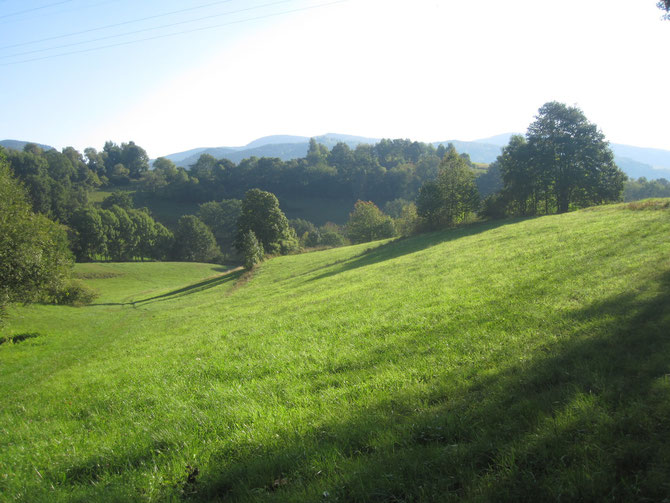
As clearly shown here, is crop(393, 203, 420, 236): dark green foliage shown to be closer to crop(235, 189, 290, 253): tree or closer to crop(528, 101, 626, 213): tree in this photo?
crop(528, 101, 626, 213): tree

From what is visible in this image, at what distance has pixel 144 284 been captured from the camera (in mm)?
64938

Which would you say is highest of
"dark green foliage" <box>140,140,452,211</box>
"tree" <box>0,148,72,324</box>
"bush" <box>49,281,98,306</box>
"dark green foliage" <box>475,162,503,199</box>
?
"dark green foliage" <box>140,140,452,211</box>

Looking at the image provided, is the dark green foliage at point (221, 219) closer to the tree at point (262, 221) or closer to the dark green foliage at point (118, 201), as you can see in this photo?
the dark green foliage at point (118, 201)

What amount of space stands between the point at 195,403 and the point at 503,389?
6.33 metres

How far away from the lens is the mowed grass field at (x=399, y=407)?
378 centimetres

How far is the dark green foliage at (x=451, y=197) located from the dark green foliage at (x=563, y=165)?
590 cm

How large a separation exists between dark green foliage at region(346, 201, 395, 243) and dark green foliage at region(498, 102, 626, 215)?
41843mm

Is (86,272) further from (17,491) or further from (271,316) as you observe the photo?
(17,491)

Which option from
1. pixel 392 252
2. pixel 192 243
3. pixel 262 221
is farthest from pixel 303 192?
pixel 392 252

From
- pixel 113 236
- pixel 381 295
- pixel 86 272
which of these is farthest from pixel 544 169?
pixel 113 236

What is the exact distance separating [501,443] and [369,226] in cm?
9110

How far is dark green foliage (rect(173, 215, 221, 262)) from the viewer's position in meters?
106

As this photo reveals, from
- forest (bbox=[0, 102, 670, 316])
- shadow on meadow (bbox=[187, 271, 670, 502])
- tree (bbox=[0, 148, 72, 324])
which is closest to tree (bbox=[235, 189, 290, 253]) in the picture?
forest (bbox=[0, 102, 670, 316])

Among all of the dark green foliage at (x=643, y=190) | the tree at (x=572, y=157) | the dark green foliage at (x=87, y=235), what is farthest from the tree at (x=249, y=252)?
the dark green foliage at (x=643, y=190)
